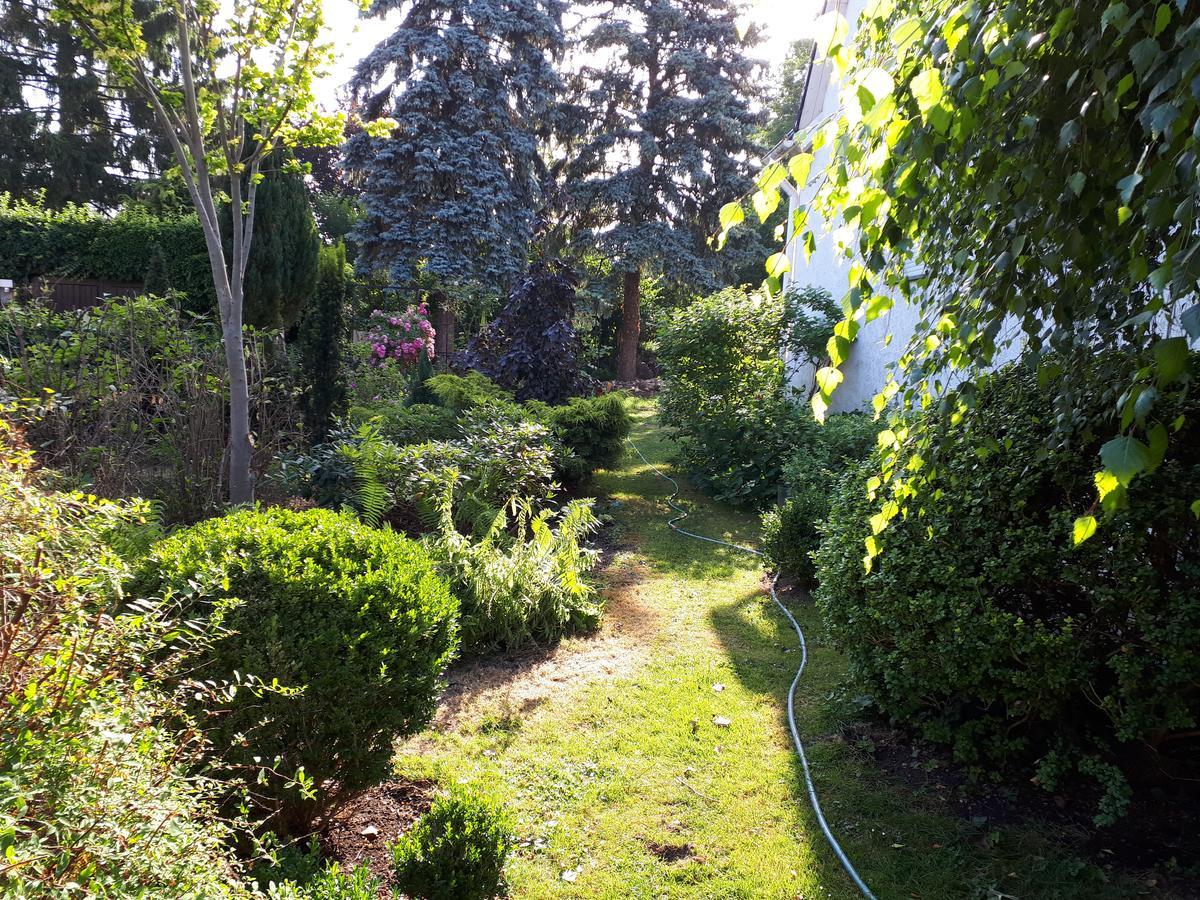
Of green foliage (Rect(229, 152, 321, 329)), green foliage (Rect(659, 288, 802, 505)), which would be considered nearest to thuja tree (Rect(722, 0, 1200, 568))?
green foliage (Rect(659, 288, 802, 505))

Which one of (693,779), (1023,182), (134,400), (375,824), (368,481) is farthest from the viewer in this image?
(134,400)

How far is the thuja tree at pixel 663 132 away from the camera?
18656 mm

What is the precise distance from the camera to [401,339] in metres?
14.6

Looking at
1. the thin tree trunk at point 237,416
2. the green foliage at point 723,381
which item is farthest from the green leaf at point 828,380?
the green foliage at point 723,381

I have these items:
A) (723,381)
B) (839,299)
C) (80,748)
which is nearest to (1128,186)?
(80,748)

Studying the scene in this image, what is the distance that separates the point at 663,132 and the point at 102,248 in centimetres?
1319

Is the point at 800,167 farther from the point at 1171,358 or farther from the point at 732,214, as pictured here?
the point at 1171,358

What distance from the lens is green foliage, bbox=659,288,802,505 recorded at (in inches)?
353

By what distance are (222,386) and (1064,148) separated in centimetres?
628

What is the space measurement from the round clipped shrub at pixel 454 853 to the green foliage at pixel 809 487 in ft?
9.71

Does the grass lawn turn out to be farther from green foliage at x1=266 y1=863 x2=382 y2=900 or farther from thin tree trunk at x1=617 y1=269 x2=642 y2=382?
thin tree trunk at x1=617 y1=269 x2=642 y2=382

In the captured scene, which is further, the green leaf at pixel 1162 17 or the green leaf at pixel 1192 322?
the green leaf at pixel 1162 17

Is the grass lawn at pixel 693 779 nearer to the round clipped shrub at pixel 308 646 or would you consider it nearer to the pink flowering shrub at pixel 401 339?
the round clipped shrub at pixel 308 646

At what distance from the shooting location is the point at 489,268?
17.4 metres
